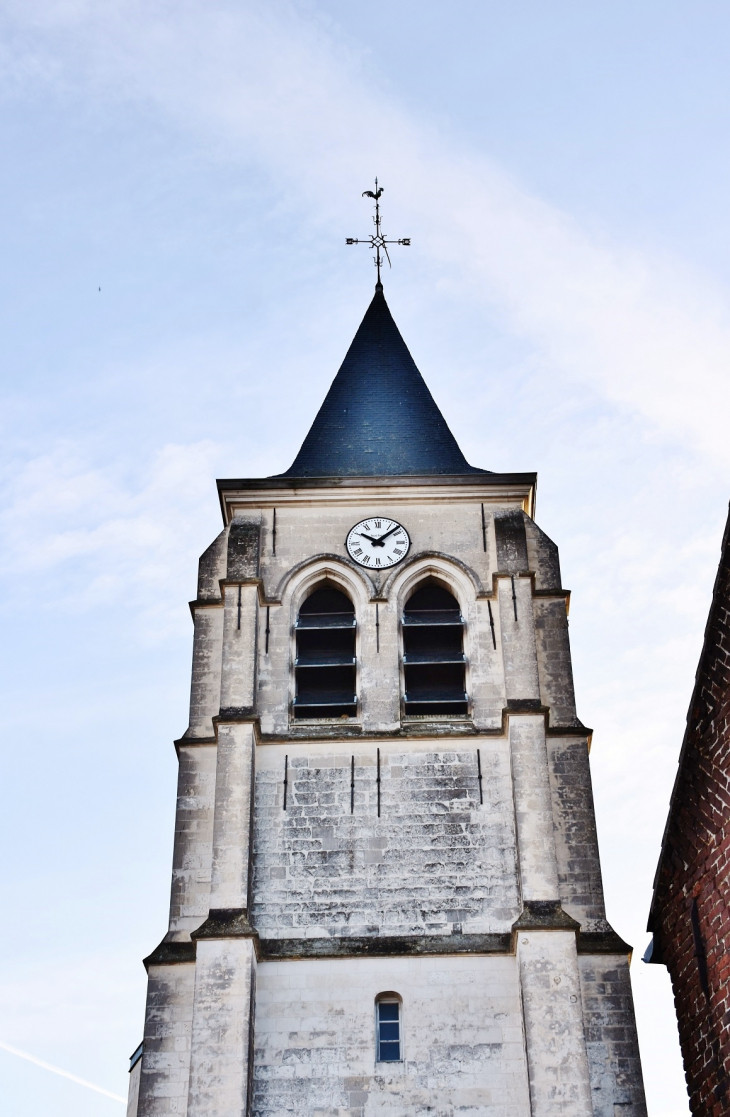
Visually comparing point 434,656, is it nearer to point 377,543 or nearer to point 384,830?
point 377,543

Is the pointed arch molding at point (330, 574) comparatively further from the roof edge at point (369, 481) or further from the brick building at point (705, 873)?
the brick building at point (705, 873)

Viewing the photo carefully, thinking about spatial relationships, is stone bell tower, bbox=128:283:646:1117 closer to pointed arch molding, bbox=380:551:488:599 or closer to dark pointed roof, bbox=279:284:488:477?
pointed arch molding, bbox=380:551:488:599

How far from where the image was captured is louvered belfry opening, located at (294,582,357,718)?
685 inches

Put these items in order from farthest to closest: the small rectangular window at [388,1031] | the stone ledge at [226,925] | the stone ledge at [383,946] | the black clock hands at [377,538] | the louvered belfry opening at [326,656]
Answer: the black clock hands at [377,538] → the louvered belfry opening at [326,656] → the stone ledge at [383,946] → the stone ledge at [226,925] → the small rectangular window at [388,1031]

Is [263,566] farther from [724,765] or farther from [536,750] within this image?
[724,765]

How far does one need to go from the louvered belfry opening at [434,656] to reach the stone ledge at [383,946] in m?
2.83

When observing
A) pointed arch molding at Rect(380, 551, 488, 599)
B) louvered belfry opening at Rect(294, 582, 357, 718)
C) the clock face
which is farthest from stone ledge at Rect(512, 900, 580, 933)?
the clock face

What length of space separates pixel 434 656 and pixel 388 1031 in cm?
459

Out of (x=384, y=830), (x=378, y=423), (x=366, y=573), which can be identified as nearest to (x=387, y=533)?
(x=366, y=573)

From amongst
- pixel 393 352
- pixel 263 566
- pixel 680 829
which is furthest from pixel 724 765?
pixel 393 352

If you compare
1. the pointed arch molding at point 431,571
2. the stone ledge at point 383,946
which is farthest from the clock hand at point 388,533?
the stone ledge at point 383,946

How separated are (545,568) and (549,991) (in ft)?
18.6

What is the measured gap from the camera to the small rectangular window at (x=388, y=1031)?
582 inches

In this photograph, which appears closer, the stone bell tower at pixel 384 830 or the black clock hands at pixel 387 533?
the stone bell tower at pixel 384 830
